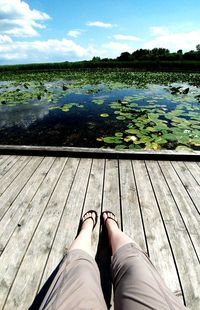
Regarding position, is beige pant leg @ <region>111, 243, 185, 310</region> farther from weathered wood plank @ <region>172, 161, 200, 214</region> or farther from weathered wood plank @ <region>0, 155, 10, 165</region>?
weathered wood plank @ <region>0, 155, 10, 165</region>

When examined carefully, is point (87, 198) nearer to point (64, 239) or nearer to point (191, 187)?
point (64, 239)

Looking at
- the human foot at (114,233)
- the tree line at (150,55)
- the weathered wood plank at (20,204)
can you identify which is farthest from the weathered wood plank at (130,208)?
the tree line at (150,55)

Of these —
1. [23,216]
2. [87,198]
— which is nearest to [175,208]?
[87,198]

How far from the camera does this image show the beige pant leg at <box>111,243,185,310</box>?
39.2 inches

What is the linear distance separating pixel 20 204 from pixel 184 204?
1.58 metres

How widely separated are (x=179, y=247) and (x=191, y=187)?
90 cm

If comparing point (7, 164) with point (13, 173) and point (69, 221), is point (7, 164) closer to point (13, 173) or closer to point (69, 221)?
point (13, 173)

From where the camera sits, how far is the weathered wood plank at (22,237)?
4.95 feet

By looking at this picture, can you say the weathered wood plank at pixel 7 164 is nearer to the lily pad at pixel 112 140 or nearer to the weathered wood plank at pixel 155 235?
the weathered wood plank at pixel 155 235

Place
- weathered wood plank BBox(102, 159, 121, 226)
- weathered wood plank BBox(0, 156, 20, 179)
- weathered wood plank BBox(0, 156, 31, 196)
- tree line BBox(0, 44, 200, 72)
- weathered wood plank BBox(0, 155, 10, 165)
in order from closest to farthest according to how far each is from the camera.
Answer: weathered wood plank BBox(102, 159, 121, 226) → weathered wood plank BBox(0, 156, 31, 196) → weathered wood plank BBox(0, 156, 20, 179) → weathered wood plank BBox(0, 155, 10, 165) → tree line BBox(0, 44, 200, 72)

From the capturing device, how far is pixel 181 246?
1722 millimetres

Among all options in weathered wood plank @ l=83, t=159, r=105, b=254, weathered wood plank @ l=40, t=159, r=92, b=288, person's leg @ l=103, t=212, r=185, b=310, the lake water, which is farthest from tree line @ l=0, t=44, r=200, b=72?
person's leg @ l=103, t=212, r=185, b=310

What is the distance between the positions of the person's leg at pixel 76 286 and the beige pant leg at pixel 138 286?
107 millimetres

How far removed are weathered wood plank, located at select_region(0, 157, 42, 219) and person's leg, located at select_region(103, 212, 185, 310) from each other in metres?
1.28
